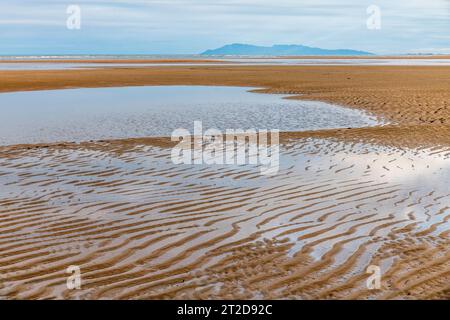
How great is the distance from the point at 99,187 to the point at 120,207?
4.49 feet

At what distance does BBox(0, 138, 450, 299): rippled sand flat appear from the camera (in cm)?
544

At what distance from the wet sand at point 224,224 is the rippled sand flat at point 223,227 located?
2 centimetres
